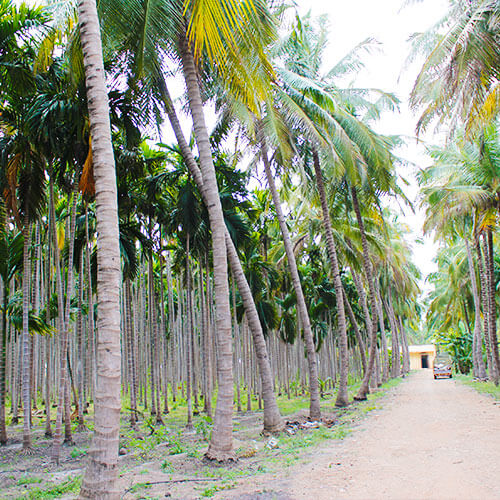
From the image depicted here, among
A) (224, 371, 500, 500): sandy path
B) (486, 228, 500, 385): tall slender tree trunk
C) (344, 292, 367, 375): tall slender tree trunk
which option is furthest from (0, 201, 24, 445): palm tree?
(486, 228, 500, 385): tall slender tree trunk

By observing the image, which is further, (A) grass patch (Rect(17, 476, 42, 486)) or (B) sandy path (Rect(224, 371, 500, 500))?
(A) grass patch (Rect(17, 476, 42, 486))

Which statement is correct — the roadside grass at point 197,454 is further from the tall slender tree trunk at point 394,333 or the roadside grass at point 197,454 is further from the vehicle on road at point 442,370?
the vehicle on road at point 442,370

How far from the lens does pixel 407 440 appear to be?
8141 mm

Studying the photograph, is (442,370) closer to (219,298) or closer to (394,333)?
(394,333)

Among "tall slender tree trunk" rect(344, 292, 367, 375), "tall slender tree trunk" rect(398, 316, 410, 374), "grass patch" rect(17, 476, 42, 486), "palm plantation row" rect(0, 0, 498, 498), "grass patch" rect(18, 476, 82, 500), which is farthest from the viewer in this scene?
"tall slender tree trunk" rect(398, 316, 410, 374)

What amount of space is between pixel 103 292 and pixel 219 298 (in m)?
3.50

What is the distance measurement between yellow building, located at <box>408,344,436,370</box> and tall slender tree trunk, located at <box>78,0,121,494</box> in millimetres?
73846

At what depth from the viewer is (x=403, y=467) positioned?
612 centimetres

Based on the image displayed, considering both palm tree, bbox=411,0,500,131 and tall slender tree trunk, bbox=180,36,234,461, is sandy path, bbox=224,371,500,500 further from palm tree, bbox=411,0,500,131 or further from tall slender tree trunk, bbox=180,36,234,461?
palm tree, bbox=411,0,500,131

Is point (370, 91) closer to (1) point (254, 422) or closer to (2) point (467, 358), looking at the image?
(1) point (254, 422)

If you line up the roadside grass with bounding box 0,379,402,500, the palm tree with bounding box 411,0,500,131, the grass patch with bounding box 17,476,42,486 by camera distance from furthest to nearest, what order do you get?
the palm tree with bounding box 411,0,500,131
the grass patch with bounding box 17,476,42,486
the roadside grass with bounding box 0,379,402,500

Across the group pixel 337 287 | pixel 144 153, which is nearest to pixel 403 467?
pixel 337 287

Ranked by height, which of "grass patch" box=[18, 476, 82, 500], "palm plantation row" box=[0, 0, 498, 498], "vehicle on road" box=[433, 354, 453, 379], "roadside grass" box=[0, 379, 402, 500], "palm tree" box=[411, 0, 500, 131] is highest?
"palm tree" box=[411, 0, 500, 131]

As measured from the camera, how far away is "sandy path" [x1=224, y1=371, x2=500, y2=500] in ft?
16.5
